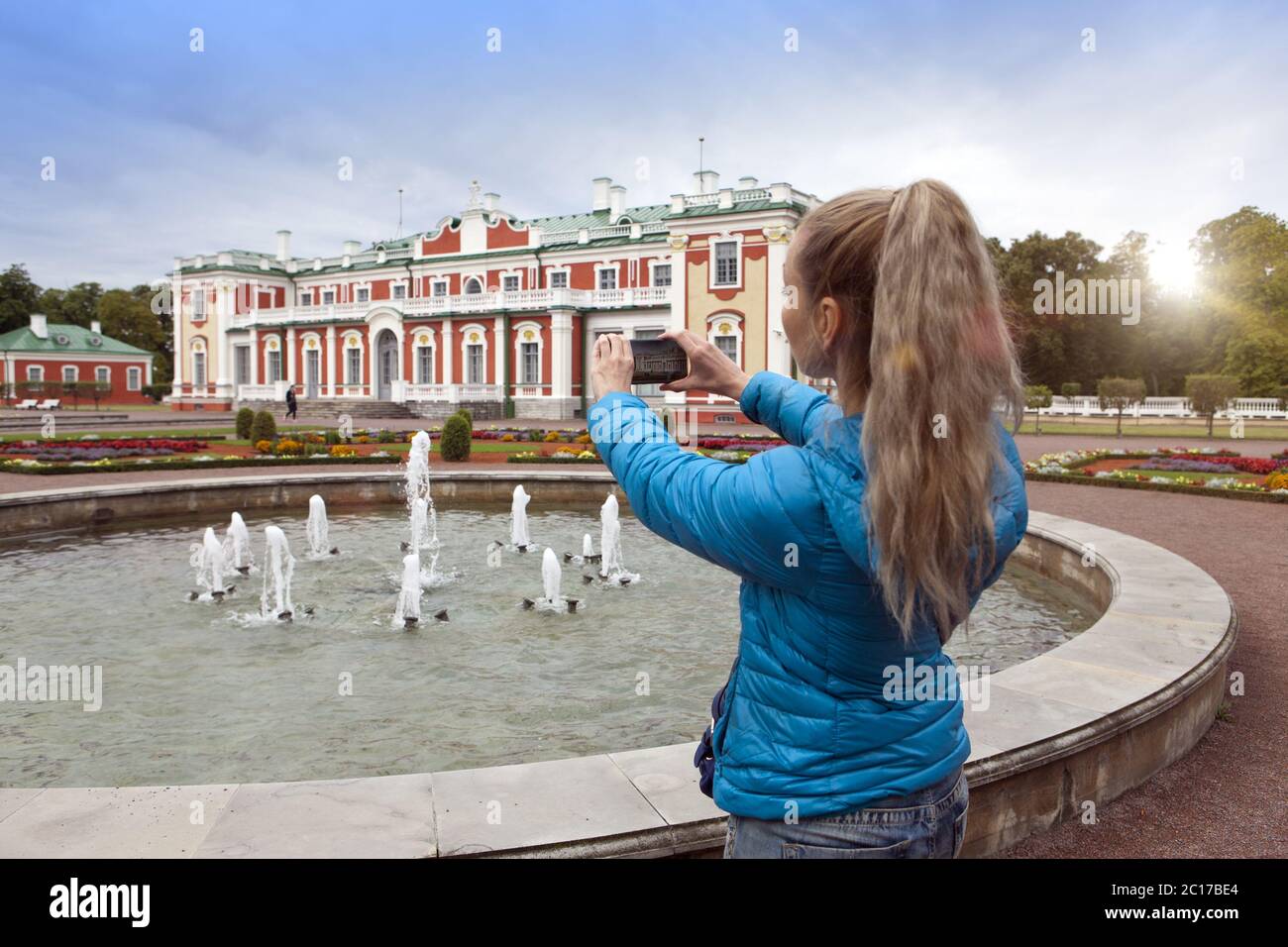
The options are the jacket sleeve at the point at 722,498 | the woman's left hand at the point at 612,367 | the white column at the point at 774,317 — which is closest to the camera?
the jacket sleeve at the point at 722,498

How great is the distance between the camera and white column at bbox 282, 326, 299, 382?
1775 inches

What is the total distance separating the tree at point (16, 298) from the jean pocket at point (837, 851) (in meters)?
77.0

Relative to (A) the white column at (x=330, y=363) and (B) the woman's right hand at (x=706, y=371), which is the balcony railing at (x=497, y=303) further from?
(B) the woman's right hand at (x=706, y=371)

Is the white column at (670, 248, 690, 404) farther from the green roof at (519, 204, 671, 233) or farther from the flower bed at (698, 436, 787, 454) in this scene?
the flower bed at (698, 436, 787, 454)

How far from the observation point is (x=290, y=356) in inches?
1788

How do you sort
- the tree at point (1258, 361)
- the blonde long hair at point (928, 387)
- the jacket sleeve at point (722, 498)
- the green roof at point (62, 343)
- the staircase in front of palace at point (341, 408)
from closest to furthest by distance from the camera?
the blonde long hair at point (928, 387) → the jacket sleeve at point (722, 498) → the staircase in front of palace at point (341, 408) → the tree at point (1258, 361) → the green roof at point (62, 343)

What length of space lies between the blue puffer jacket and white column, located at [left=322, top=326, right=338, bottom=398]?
146 feet

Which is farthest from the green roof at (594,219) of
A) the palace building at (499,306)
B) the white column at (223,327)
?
the white column at (223,327)

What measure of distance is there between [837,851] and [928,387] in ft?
2.70

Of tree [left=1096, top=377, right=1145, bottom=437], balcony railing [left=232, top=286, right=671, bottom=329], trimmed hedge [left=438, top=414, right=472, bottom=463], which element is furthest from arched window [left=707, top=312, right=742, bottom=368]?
trimmed hedge [left=438, top=414, right=472, bottom=463]

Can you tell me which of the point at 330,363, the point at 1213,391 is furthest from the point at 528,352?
the point at 1213,391

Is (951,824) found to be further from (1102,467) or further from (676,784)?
(1102,467)

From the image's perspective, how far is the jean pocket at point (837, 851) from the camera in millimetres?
1595
